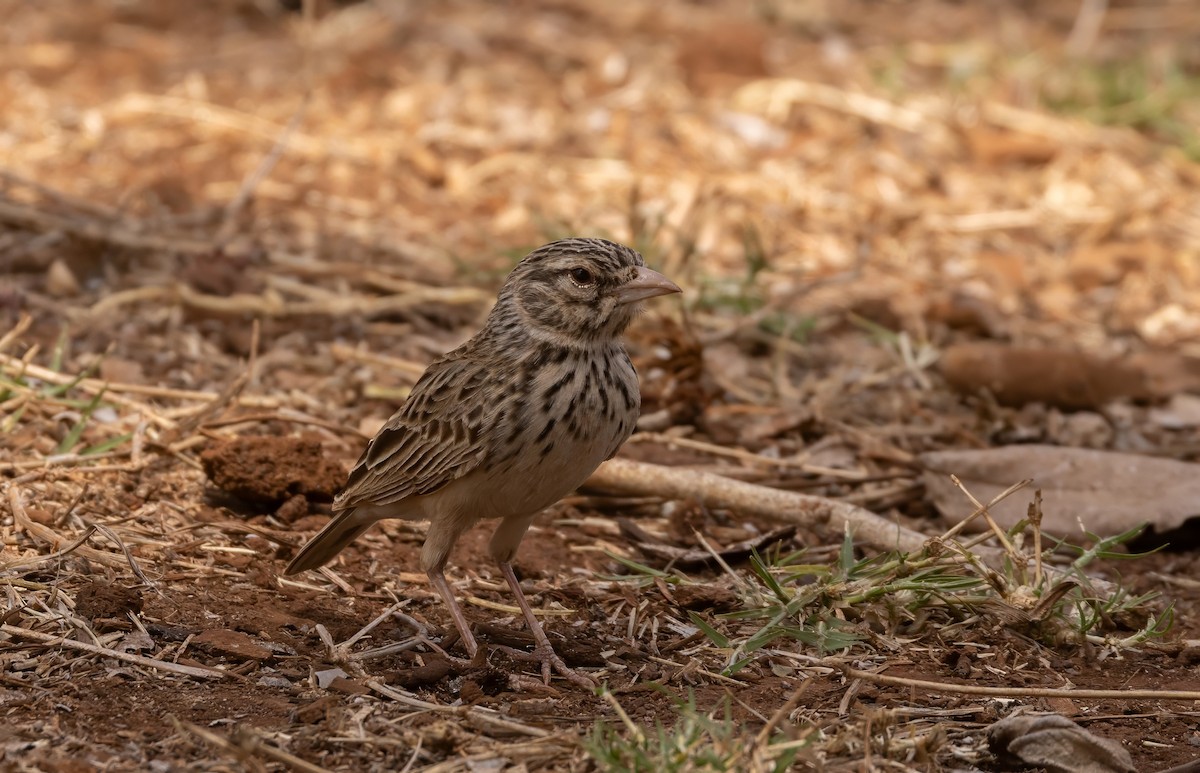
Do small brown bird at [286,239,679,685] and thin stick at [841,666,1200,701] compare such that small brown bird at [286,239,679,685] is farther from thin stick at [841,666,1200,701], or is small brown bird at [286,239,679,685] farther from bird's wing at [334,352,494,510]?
thin stick at [841,666,1200,701]

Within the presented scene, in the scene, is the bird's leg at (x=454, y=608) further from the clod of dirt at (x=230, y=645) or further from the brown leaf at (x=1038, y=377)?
the brown leaf at (x=1038, y=377)

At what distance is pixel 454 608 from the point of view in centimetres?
500

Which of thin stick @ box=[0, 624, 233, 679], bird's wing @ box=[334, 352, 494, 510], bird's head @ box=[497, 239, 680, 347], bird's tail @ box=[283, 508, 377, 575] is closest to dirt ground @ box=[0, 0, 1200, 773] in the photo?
thin stick @ box=[0, 624, 233, 679]

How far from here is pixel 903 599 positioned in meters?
4.99

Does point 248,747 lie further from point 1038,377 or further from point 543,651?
point 1038,377

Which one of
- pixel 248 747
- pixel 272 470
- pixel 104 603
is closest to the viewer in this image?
pixel 248 747

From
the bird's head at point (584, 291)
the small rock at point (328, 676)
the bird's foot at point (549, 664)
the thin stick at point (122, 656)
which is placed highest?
the bird's head at point (584, 291)

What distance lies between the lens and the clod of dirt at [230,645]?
15.0ft

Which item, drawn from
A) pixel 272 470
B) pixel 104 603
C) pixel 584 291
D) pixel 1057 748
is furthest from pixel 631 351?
pixel 1057 748

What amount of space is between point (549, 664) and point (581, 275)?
4.43ft

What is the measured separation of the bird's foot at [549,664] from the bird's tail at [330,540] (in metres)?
0.73

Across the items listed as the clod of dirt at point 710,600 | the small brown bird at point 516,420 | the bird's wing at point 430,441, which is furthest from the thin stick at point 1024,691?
the bird's wing at point 430,441

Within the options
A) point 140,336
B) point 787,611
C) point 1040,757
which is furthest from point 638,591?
point 140,336

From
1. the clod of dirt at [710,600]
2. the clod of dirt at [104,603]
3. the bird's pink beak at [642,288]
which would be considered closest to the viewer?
the clod of dirt at [104,603]
